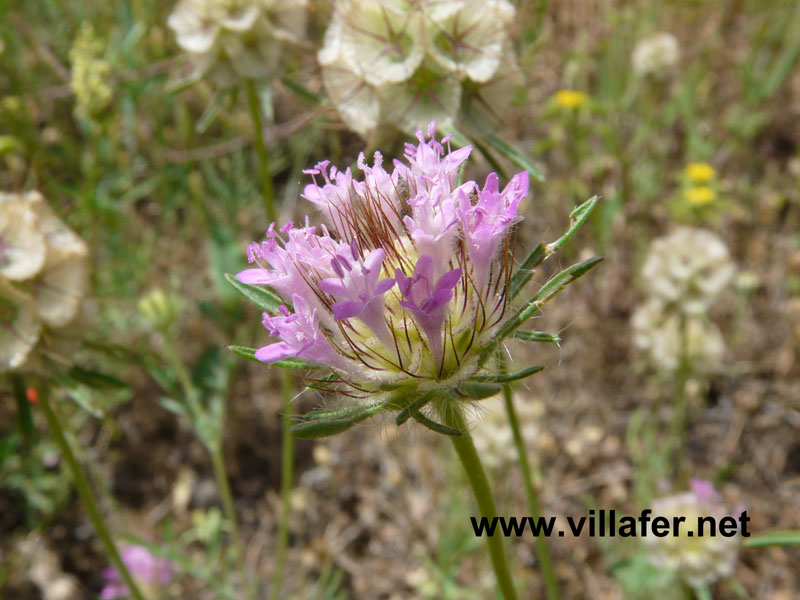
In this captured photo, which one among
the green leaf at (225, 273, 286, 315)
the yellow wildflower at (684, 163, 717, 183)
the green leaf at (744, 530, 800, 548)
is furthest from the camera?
the yellow wildflower at (684, 163, 717, 183)

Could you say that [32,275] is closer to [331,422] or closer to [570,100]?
[331,422]

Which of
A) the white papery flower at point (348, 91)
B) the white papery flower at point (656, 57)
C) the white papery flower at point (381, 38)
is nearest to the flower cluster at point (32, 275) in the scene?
the white papery flower at point (348, 91)

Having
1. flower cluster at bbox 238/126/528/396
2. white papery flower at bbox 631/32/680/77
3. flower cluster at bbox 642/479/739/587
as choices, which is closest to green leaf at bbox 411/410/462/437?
Answer: flower cluster at bbox 238/126/528/396

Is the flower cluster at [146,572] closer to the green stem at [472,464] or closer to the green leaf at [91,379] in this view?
the green leaf at [91,379]

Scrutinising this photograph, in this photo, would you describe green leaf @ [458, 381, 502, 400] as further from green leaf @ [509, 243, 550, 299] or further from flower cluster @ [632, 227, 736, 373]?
flower cluster @ [632, 227, 736, 373]

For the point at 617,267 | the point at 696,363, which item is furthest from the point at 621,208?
the point at 696,363

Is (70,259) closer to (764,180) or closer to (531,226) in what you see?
(531,226)
